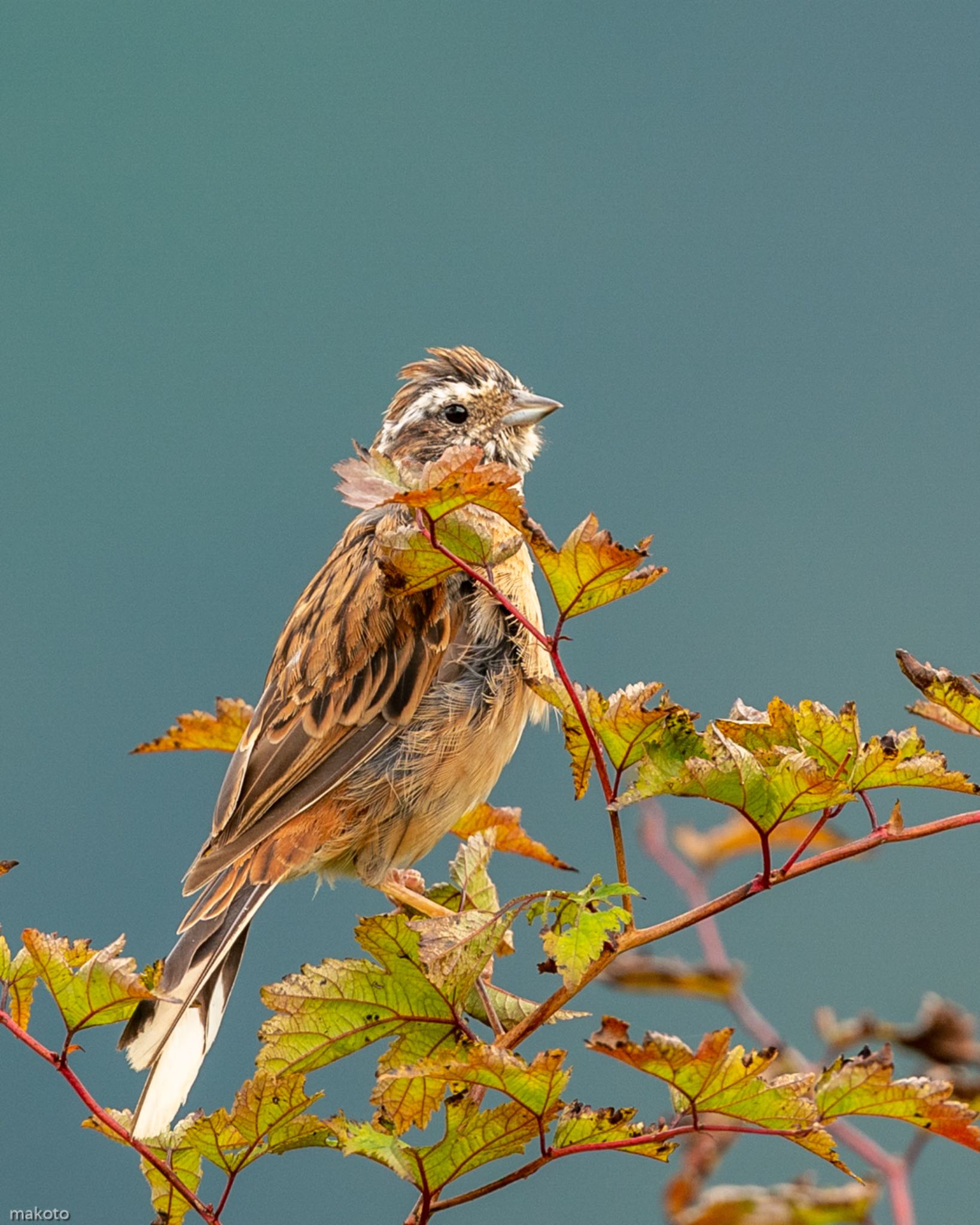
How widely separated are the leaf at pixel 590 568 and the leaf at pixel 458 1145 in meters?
0.72

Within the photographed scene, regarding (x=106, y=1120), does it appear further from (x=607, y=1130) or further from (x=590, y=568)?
(x=590, y=568)

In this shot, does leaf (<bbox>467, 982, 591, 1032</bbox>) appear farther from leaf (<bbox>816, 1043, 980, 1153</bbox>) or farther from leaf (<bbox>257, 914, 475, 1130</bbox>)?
leaf (<bbox>816, 1043, 980, 1153</bbox>)

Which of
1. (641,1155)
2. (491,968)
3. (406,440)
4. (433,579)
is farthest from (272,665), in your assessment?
(641,1155)

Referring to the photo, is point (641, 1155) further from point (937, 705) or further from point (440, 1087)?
point (937, 705)

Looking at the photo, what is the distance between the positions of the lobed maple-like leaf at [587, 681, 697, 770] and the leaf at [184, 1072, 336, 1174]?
67 cm

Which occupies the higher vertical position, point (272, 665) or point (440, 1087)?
point (272, 665)

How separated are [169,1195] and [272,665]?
215 cm

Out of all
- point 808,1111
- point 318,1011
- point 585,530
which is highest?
point 585,530

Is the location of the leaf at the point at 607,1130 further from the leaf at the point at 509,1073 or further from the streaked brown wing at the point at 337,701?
the streaked brown wing at the point at 337,701

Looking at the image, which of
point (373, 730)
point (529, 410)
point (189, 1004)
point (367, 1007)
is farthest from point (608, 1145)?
point (529, 410)

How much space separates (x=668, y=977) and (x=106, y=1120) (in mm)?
1055

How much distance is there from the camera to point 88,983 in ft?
6.18

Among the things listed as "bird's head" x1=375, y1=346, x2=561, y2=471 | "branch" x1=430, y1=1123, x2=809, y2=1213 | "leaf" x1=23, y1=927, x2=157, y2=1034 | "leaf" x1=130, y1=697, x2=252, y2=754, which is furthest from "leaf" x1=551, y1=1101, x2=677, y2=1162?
"bird's head" x1=375, y1=346, x2=561, y2=471

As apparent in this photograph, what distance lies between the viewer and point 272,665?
4016mm
